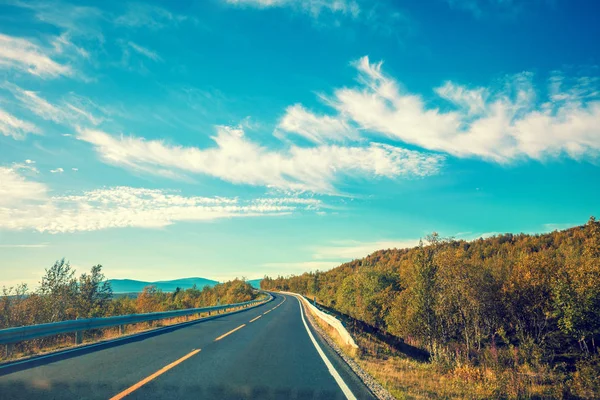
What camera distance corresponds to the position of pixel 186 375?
20.6 ft

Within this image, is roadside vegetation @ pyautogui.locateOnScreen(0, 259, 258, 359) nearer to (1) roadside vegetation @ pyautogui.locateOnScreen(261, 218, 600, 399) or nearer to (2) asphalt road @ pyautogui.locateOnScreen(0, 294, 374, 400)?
(2) asphalt road @ pyautogui.locateOnScreen(0, 294, 374, 400)

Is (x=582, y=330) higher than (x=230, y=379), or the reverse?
(x=230, y=379)

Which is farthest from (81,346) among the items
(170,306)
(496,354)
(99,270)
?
(170,306)

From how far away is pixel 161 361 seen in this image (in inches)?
299

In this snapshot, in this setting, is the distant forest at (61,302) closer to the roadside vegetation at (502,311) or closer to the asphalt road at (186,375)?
the asphalt road at (186,375)

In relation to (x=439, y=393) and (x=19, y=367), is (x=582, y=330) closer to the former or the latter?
(x=439, y=393)

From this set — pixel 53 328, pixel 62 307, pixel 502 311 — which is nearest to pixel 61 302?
pixel 62 307

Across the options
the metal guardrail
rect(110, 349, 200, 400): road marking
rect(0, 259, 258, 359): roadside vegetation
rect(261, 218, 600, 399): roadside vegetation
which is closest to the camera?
rect(110, 349, 200, 400): road marking

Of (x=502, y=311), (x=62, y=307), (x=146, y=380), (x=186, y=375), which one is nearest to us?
(x=146, y=380)

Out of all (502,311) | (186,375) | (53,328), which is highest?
(53,328)

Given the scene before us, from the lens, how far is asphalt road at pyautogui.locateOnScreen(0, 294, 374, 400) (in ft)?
17.0

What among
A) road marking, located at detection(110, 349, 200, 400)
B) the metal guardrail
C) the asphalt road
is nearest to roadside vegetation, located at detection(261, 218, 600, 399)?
the metal guardrail

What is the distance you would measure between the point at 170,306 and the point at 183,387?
55127mm

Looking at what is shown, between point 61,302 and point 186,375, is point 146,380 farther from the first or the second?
point 61,302
